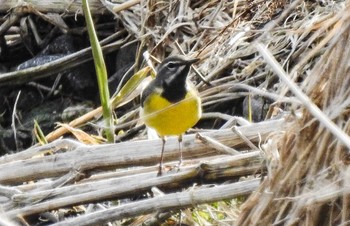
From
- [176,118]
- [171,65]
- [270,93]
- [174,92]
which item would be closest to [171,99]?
[174,92]

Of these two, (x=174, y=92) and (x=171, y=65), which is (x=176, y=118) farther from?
(x=171, y=65)

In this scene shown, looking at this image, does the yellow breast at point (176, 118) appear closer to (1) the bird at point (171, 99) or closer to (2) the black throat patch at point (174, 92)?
(1) the bird at point (171, 99)

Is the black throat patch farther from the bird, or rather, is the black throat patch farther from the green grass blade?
the green grass blade

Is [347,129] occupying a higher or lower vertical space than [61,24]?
lower

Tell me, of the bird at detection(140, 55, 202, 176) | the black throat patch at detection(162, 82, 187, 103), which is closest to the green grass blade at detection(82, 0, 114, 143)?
the bird at detection(140, 55, 202, 176)

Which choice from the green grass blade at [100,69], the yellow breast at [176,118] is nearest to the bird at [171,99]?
the yellow breast at [176,118]

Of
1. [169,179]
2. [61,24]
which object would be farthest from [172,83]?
[61,24]

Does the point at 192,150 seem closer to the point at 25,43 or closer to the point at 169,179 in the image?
the point at 169,179

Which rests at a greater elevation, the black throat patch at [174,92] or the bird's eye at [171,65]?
the bird's eye at [171,65]
